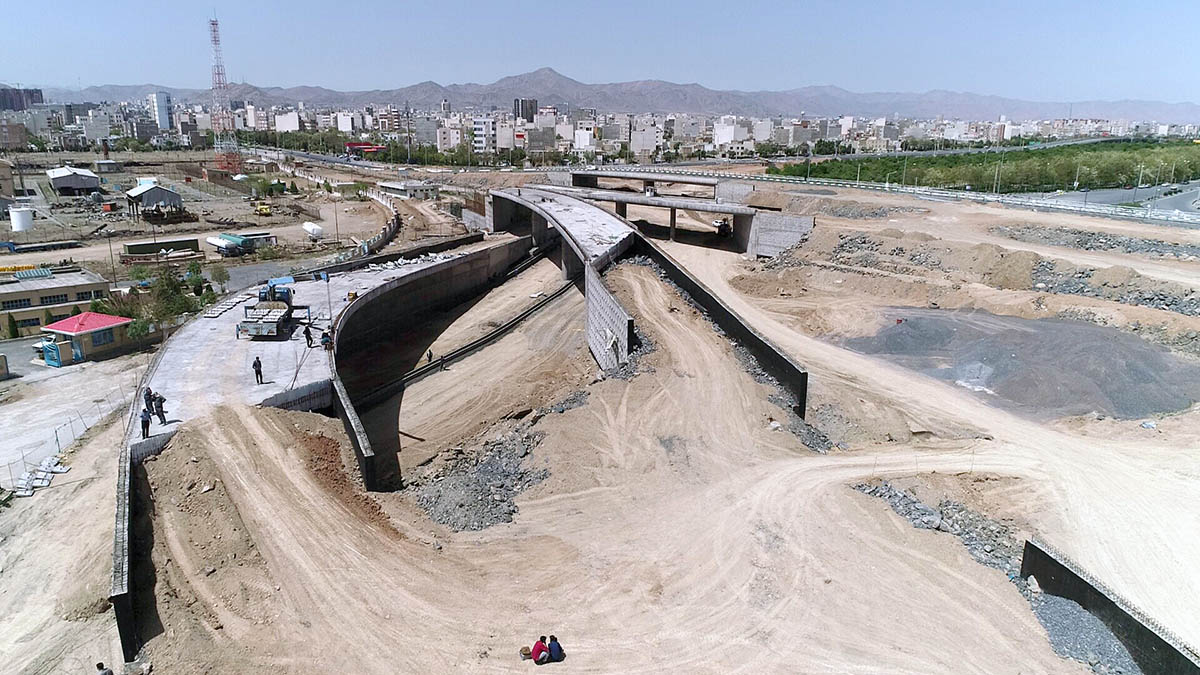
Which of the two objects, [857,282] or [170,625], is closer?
[170,625]

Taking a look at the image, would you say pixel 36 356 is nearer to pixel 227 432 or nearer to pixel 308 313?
pixel 308 313

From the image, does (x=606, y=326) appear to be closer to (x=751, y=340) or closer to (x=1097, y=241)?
(x=751, y=340)

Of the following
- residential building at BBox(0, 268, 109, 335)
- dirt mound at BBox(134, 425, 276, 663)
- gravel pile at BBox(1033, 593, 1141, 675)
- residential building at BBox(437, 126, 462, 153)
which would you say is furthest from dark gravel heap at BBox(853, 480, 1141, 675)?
residential building at BBox(437, 126, 462, 153)

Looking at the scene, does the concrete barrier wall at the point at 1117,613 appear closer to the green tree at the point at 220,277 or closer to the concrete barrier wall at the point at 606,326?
the concrete barrier wall at the point at 606,326

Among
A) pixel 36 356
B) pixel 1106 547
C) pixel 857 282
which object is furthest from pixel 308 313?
pixel 857 282

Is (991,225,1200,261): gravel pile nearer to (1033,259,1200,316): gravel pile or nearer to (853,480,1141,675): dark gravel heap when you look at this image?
(1033,259,1200,316): gravel pile

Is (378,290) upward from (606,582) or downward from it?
upward

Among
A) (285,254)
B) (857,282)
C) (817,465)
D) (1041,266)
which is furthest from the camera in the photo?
(285,254)
